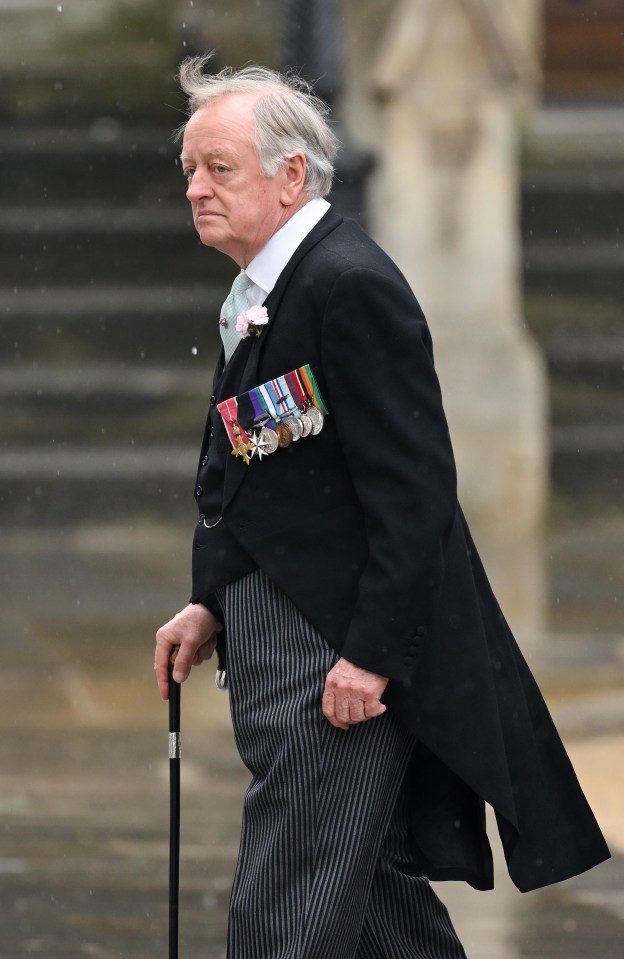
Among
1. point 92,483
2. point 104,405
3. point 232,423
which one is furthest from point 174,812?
point 104,405

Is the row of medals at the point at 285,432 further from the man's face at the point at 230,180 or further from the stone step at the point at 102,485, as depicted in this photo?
the stone step at the point at 102,485

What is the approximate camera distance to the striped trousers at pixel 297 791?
9.46 feet

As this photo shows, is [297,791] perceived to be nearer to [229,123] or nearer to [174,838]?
[174,838]

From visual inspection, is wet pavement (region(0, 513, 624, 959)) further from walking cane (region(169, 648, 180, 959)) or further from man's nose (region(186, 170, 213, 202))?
man's nose (region(186, 170, 213, 202))

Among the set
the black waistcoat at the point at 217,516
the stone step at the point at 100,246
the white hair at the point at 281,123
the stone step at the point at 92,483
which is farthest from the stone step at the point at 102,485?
the white hair at the point at 281,123

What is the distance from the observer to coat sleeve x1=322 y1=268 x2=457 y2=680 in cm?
281

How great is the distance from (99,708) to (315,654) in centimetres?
408

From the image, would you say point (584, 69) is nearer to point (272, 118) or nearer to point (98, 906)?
point (98, 906)

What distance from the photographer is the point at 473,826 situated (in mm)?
3102

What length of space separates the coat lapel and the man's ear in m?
0.06

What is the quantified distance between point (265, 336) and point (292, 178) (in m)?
0.26

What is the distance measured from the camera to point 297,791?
114 inches

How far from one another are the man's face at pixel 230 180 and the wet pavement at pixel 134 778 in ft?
6.38

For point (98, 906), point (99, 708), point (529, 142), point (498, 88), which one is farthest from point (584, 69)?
point (98, 906)
